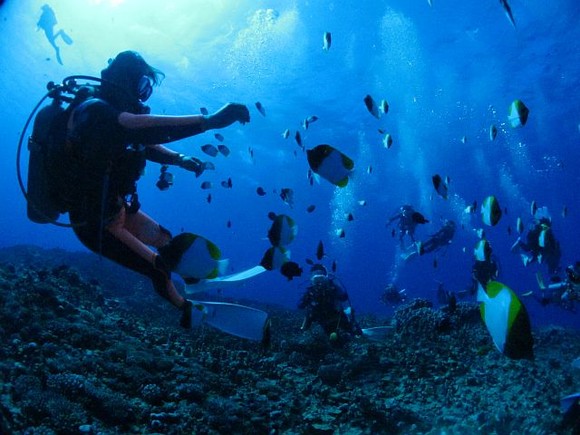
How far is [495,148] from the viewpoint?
123ft

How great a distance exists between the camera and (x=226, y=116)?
12.0 feet

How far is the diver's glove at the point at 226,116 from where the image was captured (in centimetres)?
365

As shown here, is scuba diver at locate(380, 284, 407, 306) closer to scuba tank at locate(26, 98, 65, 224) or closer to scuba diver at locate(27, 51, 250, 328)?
scuba diver at locate(27, 51, 250, 328)

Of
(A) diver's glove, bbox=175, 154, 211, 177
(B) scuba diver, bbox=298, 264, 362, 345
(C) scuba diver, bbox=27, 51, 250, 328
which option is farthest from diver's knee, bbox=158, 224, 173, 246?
(B) scuba diver, bbox=298, 264, 362, 345

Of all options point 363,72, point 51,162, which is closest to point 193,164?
point 51,162

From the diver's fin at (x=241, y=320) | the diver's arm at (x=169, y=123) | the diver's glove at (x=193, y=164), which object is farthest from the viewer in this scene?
the diver's glove at (x=193, y=164)

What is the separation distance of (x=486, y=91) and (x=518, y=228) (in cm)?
2327

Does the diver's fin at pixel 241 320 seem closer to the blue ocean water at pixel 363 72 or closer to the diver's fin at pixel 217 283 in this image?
the diver's fin at pixel 217 283

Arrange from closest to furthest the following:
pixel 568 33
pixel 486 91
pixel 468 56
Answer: pixel 568 33 < pixel 468 56 < pixel 486 91

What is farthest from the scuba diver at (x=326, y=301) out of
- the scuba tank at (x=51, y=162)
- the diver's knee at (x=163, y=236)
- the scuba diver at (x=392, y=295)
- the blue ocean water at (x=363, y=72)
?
the scuba tank at (x=51, y=162)

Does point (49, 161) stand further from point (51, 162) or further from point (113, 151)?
point (113, 151)

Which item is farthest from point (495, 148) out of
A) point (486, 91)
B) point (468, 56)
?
point (468, 56)

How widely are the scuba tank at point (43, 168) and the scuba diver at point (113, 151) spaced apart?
0.03m

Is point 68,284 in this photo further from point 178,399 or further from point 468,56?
point 468,56
